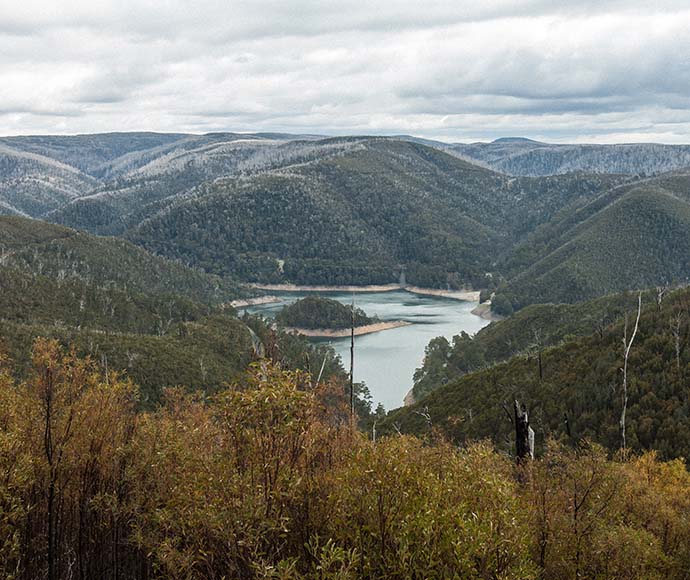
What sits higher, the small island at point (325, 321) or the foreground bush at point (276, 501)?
the foreground bush at point (276, 501)

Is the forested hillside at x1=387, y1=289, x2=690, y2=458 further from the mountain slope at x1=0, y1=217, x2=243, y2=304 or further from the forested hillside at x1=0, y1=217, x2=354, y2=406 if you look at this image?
the mountain slope at x1=0, y1=217, x2=243, y2=304

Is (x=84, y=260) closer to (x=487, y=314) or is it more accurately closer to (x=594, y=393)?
(x=487, y=314)

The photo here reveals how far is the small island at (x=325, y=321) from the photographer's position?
168625 millimetres

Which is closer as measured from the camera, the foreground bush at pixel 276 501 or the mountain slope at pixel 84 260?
the foreground bush at pixel 276 501

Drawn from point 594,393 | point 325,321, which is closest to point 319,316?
point 325,321

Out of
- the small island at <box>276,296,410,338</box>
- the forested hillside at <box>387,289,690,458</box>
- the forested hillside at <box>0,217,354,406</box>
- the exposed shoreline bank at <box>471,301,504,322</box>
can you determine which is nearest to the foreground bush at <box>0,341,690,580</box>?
the forested hillside at <box>0,217,354,406</box>

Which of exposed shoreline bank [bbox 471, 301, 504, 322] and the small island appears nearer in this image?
the small island

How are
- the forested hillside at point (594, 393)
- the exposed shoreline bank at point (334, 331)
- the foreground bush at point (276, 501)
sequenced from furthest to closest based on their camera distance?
1. the exposed shoreline bank at point (334, 331)
2. the forested hillside at point (594, 393)
3. the foreground bush at point (276, 501)

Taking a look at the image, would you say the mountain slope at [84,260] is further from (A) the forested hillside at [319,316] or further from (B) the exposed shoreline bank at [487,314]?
(B) the exposed shoreline bank at [487,314]

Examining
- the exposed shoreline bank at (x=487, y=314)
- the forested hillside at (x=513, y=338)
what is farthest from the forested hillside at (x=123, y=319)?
the exposed shoreline bank at (x=487, y=314)

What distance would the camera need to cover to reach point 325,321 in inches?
6718

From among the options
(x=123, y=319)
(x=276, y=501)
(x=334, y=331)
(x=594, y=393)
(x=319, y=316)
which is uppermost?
(x=276, y=501)

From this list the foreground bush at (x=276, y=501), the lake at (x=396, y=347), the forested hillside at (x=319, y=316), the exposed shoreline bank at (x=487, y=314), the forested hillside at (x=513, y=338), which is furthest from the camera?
the exposed shoreline bank at (x=487, y=314)

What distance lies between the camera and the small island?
16862cm
